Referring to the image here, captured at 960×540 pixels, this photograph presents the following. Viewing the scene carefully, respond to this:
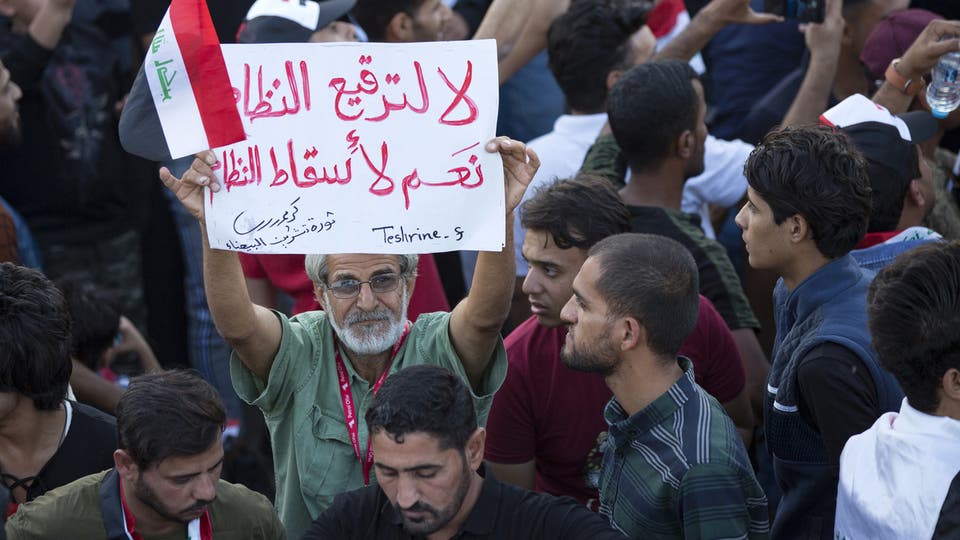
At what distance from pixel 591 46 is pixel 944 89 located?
1.51 metres

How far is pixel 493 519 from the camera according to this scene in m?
3.01

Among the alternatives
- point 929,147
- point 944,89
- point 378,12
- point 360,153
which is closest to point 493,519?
point 360,153

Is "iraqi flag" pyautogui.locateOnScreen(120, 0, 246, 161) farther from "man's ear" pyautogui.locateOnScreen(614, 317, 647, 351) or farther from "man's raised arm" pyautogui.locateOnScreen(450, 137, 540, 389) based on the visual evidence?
"man's ear" pyautogui.locateOnScreen(614, 317, 647, 351)

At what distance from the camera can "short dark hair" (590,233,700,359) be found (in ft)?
10.8

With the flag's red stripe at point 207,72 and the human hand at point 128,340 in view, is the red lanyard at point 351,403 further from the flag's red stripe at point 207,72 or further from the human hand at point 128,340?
the human hand at point 128,340

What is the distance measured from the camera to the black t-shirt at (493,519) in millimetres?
2990

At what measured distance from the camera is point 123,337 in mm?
5324

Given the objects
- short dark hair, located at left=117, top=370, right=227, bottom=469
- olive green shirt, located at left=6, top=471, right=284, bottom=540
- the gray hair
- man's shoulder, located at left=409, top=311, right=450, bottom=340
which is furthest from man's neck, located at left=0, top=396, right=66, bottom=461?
man's shoulder, located at left=409, top=311, right=450, bottom=340

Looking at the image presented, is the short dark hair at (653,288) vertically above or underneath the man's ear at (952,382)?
underneath

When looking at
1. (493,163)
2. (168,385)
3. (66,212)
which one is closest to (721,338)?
(493,163)

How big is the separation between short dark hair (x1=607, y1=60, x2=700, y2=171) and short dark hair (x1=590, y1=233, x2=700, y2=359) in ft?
4.75

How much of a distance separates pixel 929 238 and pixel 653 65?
133 cm

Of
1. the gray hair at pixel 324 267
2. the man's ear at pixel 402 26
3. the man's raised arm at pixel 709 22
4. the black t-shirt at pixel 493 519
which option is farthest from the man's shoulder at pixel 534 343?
the man's ear at pixel 402 26

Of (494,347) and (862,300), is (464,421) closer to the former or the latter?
(494,347)
